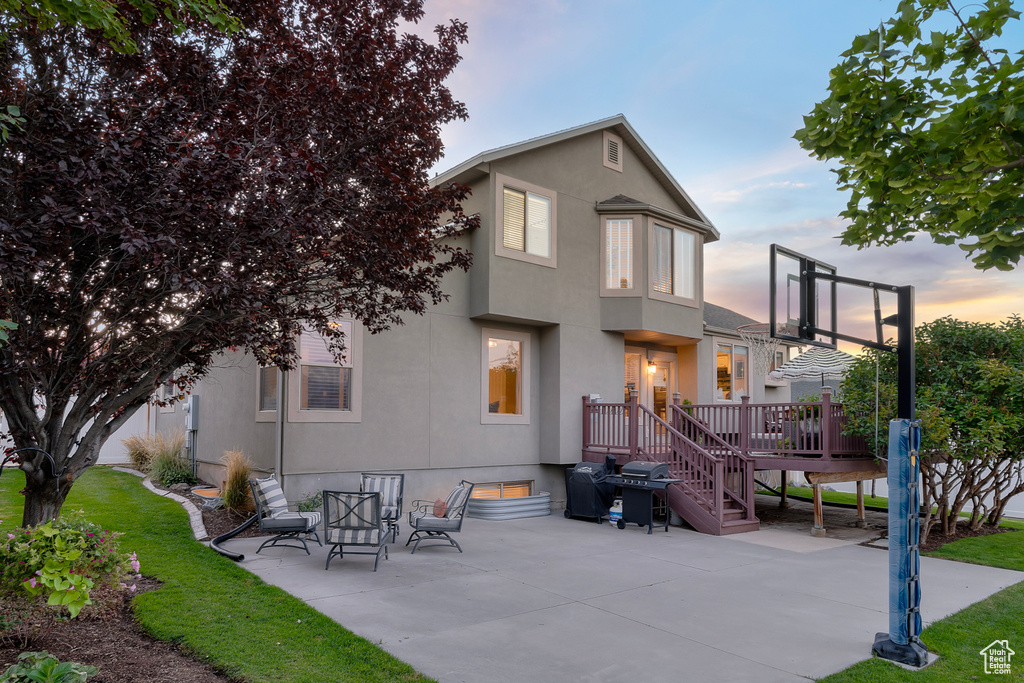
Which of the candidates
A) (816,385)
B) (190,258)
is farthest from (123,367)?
(816,385)

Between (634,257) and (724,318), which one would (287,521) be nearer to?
(634,257)

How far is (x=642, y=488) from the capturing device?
11.4 meters

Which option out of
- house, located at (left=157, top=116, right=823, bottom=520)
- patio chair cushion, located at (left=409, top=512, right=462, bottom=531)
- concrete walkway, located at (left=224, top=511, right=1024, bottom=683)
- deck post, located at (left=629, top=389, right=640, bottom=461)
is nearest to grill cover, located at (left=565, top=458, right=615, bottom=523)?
deck post, located at (left=629, top=389, right=640, bottom=461)

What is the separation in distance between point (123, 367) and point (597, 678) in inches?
195

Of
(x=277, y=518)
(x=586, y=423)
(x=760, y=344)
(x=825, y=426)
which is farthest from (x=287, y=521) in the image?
(x=760, y=344)

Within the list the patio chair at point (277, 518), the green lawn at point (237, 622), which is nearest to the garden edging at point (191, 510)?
the green lawn at point (237, 622)

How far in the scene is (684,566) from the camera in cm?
856

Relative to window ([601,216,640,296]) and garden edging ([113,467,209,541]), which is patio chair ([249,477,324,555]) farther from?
window ([601,216,640,296])

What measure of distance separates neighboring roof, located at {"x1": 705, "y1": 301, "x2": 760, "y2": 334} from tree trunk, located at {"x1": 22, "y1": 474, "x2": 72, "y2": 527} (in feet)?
57.9

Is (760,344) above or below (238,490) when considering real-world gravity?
above

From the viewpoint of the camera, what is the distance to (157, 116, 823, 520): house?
11391mm

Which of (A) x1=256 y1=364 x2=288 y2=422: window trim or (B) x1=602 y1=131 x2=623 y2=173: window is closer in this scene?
(A) x1=256 y1=364 x2=288 y2=422: window trim

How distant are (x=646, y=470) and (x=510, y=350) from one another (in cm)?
415

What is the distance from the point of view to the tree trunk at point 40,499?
5871 millimetres
